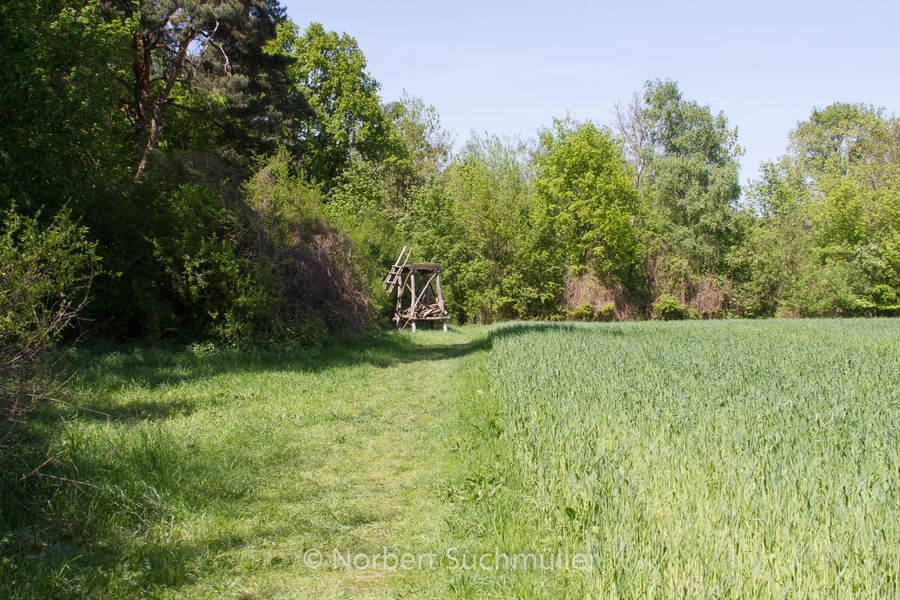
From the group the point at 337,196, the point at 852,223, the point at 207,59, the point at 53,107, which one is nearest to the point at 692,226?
the point at 852,223

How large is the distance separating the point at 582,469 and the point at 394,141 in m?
36.2

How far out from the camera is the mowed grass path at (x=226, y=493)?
4078 mm

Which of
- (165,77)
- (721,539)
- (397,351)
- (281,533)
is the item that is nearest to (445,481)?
(281,533)

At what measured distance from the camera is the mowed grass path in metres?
4.08

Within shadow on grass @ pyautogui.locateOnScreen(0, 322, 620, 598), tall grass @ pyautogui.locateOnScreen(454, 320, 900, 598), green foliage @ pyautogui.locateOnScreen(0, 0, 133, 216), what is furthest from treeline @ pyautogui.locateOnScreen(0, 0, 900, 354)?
tall grass @ pyautogui.locateOnScreen(454, 320, 900, 598)

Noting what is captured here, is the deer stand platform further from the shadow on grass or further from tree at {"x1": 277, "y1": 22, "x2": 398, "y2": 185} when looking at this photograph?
the shadow on grass

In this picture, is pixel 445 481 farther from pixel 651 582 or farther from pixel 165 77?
pixel 165 77

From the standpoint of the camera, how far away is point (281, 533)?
16.1 ft

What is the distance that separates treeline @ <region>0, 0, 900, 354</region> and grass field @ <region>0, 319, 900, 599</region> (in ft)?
6.81

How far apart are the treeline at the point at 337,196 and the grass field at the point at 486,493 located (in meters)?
2.07

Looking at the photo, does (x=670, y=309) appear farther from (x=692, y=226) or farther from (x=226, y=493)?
(x=226, y=493)

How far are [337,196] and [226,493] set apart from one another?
2789 cm

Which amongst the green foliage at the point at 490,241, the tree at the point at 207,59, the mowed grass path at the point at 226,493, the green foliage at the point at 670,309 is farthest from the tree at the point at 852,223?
the mowed grass path at the point at 226,493

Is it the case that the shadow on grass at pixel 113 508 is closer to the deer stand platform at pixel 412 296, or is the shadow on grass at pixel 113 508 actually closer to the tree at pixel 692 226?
the deer stand platform at pixel 412 296
